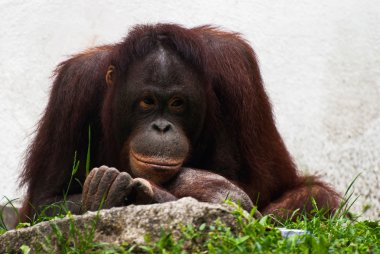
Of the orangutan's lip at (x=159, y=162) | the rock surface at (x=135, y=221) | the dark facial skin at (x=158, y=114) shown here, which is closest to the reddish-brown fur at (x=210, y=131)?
the dark facial skin at (x=158, y=114)

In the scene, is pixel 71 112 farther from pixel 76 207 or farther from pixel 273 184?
pixel 273 184

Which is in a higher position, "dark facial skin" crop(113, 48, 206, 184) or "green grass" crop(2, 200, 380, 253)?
"dark facial skin" crop(113, 48, 206, 184)

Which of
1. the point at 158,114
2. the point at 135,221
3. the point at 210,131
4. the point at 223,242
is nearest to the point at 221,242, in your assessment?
the point at 223,242

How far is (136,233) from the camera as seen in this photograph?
10.1 feet

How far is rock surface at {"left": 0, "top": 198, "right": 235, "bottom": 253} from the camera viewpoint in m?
3.07

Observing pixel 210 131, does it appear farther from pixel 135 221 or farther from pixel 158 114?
pixel 135 221

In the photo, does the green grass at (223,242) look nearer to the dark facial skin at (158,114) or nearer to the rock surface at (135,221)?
the rock surface at (135,221)

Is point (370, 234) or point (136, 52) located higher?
point (136, 52)

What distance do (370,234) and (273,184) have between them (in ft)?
4.47

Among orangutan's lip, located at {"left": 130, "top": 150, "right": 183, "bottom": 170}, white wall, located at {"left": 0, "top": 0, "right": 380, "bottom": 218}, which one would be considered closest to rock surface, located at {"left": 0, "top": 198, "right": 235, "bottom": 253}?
orangutan's lip, located at {"left": 130, "top": 150, "right": 183, "bottom": 170}

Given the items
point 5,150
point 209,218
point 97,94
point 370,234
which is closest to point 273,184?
point 97,94

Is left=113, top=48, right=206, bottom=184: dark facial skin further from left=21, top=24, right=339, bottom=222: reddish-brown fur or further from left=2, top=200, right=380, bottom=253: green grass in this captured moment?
left=2, top=200, right=380, bottom=253: green grass

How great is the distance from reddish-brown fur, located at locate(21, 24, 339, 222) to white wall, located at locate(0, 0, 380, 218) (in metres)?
1.30

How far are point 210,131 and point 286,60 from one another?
6.42 ft
